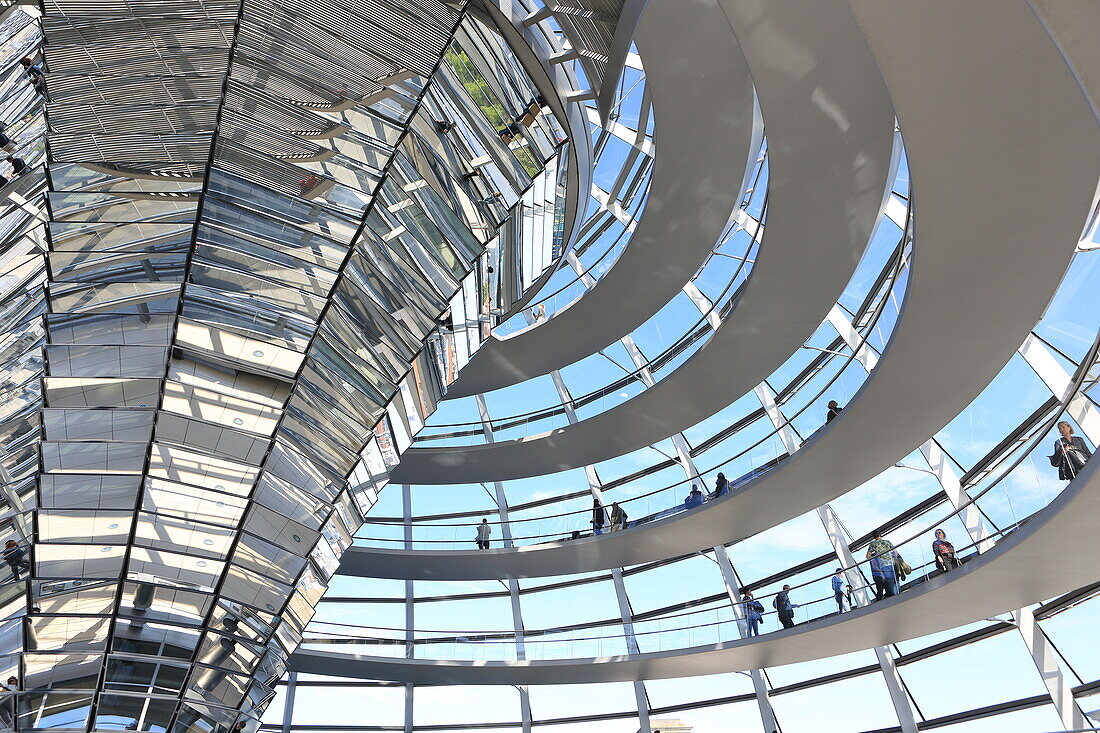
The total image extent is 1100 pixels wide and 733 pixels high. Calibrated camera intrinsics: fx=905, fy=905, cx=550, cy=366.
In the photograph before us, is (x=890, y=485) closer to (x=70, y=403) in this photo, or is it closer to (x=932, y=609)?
(x=932, y=609)

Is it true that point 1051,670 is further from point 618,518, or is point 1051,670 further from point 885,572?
point 618,518

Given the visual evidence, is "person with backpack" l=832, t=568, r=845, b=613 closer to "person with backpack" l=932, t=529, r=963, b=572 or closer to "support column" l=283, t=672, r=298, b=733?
"person with backpack" l=932, t=529, r=963, b=572

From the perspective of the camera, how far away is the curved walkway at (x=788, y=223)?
9078mm

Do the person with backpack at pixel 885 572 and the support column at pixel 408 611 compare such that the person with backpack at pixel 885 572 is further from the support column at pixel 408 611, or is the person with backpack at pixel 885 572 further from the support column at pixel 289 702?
the support column at pixel 289 702

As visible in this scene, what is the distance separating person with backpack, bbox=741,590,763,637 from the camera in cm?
1650

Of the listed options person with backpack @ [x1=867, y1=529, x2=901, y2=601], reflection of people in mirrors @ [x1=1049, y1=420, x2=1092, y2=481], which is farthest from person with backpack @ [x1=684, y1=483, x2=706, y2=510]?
reflection of people in mirrors @ [x1=1049, y1=420, x2=1092, y2=481]

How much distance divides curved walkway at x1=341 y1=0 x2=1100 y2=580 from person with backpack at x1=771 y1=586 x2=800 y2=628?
1664 mm

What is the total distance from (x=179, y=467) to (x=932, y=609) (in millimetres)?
11147

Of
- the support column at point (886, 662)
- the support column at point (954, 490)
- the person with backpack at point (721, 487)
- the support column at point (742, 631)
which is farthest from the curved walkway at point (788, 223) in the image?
the support column at point (742, 631)

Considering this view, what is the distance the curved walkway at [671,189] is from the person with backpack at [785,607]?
5.70 metres

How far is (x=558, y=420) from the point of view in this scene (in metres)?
20.2

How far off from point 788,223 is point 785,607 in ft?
24.6

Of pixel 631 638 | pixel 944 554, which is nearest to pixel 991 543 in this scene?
pixel 944 554

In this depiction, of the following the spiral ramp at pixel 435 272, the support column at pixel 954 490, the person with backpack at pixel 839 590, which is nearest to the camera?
the spiral ramp at pixel 435 272
